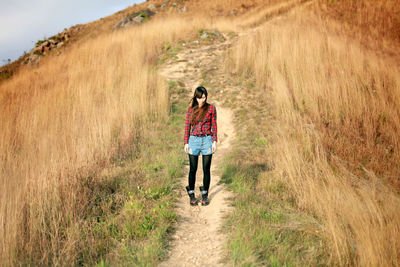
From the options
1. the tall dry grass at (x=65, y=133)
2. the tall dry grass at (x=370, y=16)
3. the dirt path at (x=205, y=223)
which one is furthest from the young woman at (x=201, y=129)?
the tall dry grass at (x=370, y=16)

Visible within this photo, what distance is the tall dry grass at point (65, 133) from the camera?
2891mm

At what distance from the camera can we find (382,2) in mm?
11156

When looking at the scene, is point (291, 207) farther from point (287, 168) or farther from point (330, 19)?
point (330, 19)

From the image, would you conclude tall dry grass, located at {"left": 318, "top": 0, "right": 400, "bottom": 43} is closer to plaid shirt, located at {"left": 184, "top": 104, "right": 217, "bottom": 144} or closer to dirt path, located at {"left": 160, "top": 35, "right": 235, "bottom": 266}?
dirt path, located at {"left": 160, "top": 35, "right": 235, "bottom": 266}

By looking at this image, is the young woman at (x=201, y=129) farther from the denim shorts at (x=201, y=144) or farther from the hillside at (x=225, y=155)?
the hillside at (x=225, y=155)

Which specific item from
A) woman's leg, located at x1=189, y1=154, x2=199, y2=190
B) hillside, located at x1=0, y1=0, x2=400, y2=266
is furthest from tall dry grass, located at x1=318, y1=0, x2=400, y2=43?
woman's leg, located at x1=189, y1=154, x2=199, y2=190

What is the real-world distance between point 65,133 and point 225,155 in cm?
344

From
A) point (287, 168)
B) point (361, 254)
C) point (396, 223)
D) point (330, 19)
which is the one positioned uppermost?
point (330, 19)

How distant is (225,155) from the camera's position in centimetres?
604

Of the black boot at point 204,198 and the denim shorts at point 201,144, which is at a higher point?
the denim shorts at point 201,144

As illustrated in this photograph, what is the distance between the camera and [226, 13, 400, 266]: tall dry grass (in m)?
2.82

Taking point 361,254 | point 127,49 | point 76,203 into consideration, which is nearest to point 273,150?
point 361,254

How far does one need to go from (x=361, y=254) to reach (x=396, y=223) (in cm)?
63

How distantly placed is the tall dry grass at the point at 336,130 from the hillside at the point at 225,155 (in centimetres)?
3
